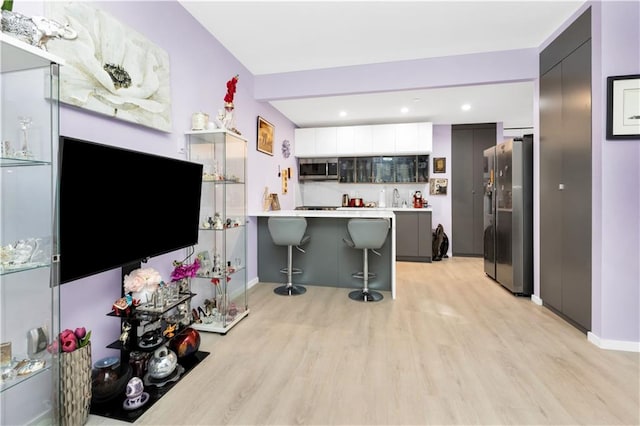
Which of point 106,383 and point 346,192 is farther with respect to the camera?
point 346,192

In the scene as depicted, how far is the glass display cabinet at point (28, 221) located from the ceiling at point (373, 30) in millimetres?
1736

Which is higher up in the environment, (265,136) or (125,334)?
(265,136)

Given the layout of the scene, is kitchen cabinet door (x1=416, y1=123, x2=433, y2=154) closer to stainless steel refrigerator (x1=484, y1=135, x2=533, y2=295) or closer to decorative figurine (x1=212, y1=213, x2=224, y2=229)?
stainless steel refrigerator (x1=484, y1=135, x2=533, y2=295)

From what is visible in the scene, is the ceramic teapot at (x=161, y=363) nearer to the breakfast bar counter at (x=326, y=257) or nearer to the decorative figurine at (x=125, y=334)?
the decorative figurine at (x=125, y=334)

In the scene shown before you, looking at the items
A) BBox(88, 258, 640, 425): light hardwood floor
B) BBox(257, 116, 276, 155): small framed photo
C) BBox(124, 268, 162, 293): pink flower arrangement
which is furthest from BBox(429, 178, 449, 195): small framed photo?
BBox(124, 268, 162, 293): pink flower arrangement

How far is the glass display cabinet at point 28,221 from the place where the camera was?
1.26 meters

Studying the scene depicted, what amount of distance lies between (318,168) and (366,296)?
3.29 meters

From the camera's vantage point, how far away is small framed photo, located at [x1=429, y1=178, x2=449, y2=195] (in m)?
5.99

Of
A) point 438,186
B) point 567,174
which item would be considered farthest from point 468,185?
point 567,174

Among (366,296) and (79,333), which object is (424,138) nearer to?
(366,296)

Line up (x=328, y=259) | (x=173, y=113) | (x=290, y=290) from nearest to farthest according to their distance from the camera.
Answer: (x=173, y=113) < (x=290, y=290) < (x=328, y=259)

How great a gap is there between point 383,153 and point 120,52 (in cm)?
A: 447

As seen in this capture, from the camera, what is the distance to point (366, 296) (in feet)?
11.2

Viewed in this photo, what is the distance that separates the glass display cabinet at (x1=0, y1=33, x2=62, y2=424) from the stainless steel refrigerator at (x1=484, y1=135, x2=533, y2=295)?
410 cm
